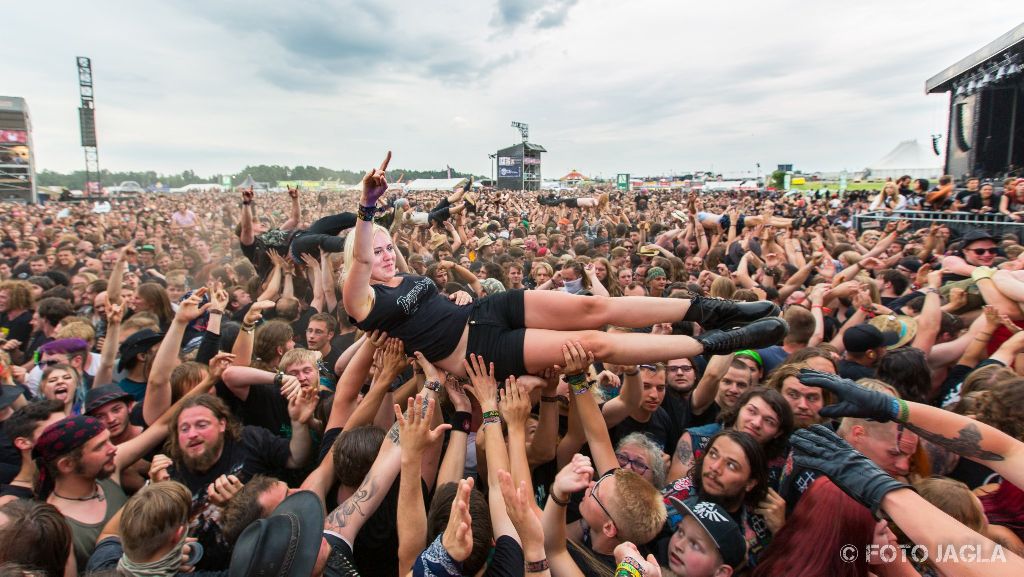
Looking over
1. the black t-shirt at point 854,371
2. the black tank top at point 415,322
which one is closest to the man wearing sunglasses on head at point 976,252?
the black t-shirt at point 854,371

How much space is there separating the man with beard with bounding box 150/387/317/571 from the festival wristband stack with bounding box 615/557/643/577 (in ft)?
6.61

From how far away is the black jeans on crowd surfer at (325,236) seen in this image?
19.6ft

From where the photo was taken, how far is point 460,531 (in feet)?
5.85

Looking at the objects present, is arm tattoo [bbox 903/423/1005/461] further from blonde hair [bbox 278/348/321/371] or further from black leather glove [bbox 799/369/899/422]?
blonde hair [bbox 278/348/321/371]

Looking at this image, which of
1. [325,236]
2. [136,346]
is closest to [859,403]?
[136,346]

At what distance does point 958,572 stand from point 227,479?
10.1 ft

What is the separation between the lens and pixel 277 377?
347cm

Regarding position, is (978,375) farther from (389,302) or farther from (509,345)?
(389,302)

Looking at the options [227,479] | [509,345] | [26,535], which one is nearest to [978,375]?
[509,345]

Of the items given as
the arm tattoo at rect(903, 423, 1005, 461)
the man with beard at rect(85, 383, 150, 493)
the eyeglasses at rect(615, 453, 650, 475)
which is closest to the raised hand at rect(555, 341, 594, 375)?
the eyeglasses at rect(615, 453, 650, 475)

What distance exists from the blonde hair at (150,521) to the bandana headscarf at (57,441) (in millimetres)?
878

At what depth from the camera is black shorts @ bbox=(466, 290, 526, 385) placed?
3.19 meters

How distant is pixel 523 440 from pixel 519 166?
168 ft

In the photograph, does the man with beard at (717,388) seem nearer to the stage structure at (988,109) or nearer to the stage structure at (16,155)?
the stage structure at (988,109)
